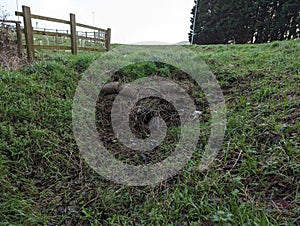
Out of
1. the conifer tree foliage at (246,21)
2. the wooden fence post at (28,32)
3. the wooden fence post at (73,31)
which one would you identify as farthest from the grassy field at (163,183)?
the conifer tree foliage at (246,21)

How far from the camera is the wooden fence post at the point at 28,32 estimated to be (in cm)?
385

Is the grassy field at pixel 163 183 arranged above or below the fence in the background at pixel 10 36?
below

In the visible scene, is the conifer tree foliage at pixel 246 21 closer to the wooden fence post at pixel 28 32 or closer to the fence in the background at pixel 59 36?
the fence in the background at pixel 59 36

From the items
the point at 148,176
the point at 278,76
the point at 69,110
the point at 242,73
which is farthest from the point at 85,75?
the point at 278,76

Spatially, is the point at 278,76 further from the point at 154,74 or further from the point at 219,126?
the point at 154,74

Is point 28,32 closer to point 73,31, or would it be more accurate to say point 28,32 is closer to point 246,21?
point 73,31

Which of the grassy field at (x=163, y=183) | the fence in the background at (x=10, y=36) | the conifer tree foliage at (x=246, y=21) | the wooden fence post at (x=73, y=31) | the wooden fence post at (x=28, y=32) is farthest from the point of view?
the conifer tree foliage at (x=246, y=21)

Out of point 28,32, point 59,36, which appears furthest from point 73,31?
point 28,32

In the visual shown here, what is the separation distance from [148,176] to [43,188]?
3.01ft

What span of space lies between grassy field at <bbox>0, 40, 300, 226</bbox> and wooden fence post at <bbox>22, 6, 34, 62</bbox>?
1411mm

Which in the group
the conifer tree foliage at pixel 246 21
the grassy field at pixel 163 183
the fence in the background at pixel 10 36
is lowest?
the grassy field at pixel 163 183

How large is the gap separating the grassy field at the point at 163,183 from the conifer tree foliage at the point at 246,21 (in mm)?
13294

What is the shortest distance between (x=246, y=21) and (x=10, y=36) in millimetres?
15169

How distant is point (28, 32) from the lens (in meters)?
3.97
